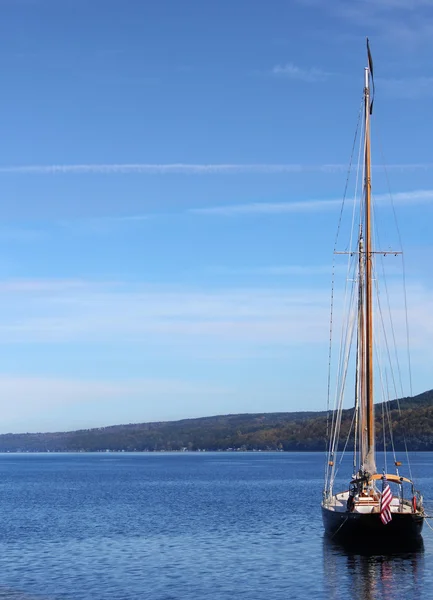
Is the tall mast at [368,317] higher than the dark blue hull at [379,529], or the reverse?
the tall mast at [368,317]

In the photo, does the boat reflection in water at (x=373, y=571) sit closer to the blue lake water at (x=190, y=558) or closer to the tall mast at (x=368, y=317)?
the blue lake water at (x=190, y=558)

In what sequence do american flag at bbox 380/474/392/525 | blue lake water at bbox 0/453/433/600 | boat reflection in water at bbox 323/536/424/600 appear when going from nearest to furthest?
boat reflection in water at bbox 323/536/424/600 < blue lake water at bbox 0/453/433/600 < american flag at bbox 380/474/392/525

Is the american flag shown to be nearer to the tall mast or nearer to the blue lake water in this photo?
the blue lake water

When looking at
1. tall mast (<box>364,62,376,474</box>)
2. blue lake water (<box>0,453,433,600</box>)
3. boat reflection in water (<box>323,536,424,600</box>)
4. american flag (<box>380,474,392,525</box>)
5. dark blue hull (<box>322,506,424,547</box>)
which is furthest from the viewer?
tall mast (<box>364,62,376,474</box>)

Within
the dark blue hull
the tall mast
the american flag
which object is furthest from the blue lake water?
the tall mast

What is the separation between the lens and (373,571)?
48531 millimetres

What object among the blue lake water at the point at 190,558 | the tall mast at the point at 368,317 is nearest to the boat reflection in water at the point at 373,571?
the blue lake water at the point at 190,558

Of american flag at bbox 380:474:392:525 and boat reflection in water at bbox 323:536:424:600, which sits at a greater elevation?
american flag at bbox 380:474:392:525

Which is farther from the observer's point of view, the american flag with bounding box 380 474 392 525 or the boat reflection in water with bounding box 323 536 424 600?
the american flag with bounding box 380 474 392 525

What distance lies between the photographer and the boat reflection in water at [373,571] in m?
43.3

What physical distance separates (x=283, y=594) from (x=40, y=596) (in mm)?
10959

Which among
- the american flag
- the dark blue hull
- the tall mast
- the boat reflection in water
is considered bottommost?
the boat reflection in water

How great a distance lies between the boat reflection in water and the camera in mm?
43312

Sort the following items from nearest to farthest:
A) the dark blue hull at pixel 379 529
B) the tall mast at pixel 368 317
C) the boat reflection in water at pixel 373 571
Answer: the boat reflection in water at pixel 373 571, the dark blue hull at pixel 379 529, the tall mast at pixel 368 317
